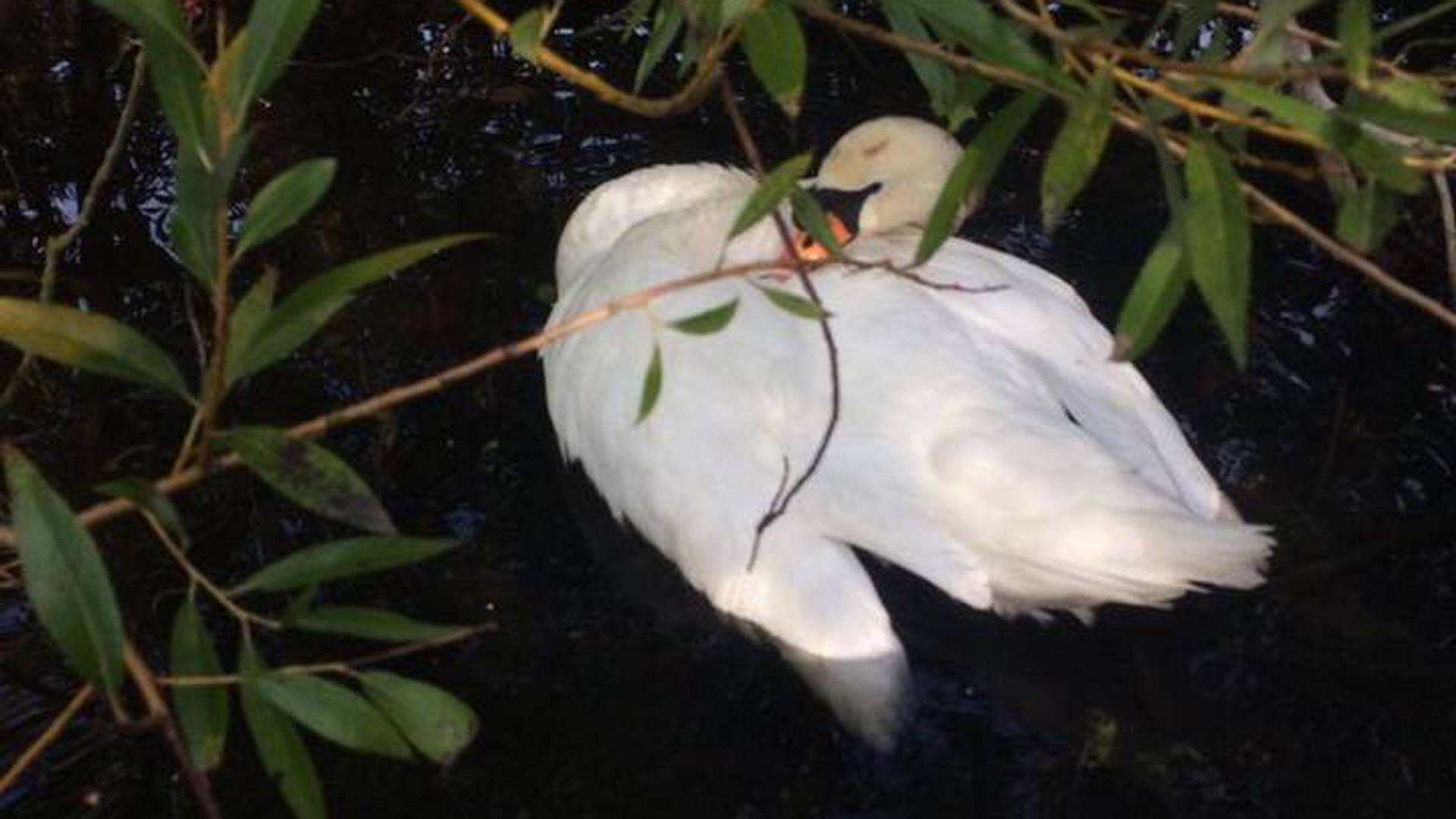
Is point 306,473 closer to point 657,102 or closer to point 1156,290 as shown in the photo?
point 657,102

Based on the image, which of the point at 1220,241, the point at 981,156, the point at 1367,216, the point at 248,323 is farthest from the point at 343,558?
the point at 1367,216

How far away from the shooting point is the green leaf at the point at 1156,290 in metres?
1.38

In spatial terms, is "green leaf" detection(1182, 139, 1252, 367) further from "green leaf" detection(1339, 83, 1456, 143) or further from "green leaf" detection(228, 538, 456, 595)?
"green leaf" detection(228, 538, 456, 595)

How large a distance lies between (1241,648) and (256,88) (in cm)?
173

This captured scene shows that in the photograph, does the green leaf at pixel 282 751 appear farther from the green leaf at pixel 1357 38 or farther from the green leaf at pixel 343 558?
the green leaf at pixel 1357 38

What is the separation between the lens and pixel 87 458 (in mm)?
2943

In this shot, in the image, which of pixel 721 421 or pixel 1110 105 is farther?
pixel 721 421

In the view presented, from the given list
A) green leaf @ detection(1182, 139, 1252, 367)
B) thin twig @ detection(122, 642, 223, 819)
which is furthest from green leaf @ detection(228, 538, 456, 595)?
green leaf @ detection(1182, 139, 1252, 367)

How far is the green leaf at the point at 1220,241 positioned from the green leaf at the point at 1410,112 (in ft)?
0.33

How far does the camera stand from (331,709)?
4.75ft

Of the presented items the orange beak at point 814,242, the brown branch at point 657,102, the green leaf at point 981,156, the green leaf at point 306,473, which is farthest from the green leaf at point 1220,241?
the orange beak at point 814,242

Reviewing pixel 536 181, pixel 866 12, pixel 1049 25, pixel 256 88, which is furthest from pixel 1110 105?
pixel 866 12

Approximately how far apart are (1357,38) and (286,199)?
0.75m

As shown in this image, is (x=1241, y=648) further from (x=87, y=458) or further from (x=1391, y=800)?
(x=87, y=458)
